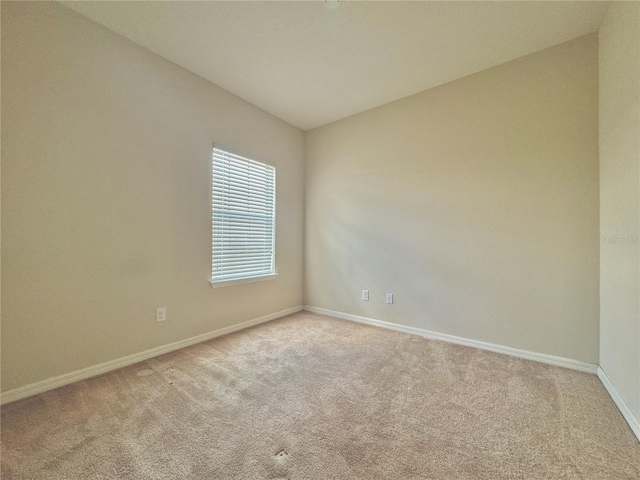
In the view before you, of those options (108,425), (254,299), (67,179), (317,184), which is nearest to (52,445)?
(108,425)

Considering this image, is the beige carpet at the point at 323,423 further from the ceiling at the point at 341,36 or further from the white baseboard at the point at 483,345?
the ceiling at the point at 341,36

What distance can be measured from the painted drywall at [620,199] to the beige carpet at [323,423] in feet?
1.10

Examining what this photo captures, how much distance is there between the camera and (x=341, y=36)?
6.62 feet

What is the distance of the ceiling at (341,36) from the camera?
178cm

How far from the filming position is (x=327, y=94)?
2803 millimetres

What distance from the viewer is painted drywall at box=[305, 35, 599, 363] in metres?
2.05

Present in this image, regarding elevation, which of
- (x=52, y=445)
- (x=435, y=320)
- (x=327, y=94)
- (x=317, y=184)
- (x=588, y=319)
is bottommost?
(x=52, y=445)

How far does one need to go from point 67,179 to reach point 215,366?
5.61ft

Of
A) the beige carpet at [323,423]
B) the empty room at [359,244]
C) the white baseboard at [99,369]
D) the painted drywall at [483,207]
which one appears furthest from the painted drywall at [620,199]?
the white baseboard at [99,369]

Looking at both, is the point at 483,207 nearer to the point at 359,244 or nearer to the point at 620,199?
the point at 620,199

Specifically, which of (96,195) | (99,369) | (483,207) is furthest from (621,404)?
(96,195)

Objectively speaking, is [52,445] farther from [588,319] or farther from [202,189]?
[588,319]

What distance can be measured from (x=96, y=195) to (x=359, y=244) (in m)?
2.53

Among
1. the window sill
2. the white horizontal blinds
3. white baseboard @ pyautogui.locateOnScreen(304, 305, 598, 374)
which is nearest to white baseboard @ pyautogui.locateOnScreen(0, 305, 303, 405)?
the window sill
